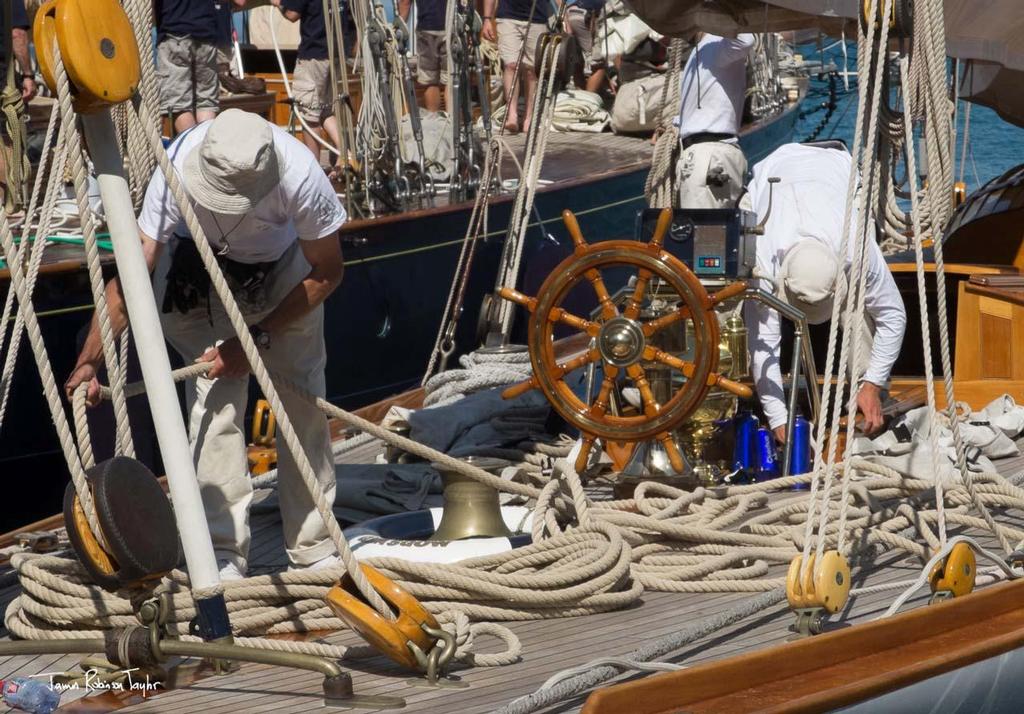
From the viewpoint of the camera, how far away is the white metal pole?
9.77 ft

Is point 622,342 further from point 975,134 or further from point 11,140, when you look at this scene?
point 975,134

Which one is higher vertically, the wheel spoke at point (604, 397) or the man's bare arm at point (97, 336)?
the man's bare arm at point (97, 336)

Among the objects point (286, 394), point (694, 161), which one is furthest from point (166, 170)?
point (694, 161)

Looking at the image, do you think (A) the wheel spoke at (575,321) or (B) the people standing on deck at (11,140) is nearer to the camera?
(A) the wheel spoke at (575,321)

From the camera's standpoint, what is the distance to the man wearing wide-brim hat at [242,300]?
3.55 metres

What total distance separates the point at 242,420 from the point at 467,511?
0.61 metres

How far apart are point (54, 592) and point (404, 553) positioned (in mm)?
832

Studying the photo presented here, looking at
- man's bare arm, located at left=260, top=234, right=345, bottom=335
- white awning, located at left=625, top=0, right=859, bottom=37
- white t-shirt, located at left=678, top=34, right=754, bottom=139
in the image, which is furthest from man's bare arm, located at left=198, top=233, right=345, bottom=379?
white t-shirt, located at left=678, top=34, right=754, bottom=139

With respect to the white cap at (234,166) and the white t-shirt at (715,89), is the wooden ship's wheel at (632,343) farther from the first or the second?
the white t-shirt at (715,89)

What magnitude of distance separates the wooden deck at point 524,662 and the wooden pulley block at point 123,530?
0.25 m

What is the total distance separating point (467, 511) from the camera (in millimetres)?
3975

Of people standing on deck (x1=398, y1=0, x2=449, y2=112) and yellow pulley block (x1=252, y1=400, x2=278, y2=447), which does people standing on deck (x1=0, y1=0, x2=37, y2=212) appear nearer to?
yellow pulley block (x1=252, y1=400, x2=278, y2=447)

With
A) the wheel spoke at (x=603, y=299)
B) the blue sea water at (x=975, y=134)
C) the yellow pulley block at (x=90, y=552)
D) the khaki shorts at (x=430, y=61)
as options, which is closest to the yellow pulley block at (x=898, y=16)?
the wheel spoke at (x=603, y=299)

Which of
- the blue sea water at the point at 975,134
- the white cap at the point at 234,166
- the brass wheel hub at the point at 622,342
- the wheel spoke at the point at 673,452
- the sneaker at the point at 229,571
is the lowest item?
the blue sea water at the point at 975,134
